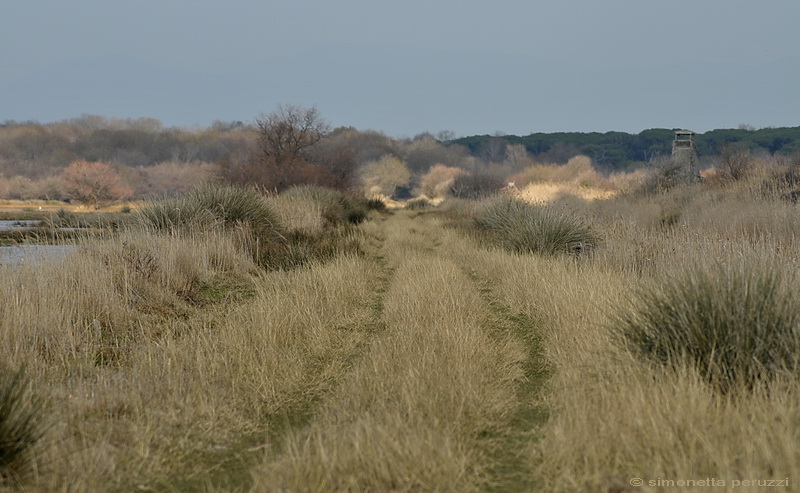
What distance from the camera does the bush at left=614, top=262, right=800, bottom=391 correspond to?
4066 millimetres

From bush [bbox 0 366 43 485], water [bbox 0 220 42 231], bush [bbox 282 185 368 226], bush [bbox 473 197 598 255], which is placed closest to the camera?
bush [bbox 0 366 43 485]

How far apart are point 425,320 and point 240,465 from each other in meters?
3.57

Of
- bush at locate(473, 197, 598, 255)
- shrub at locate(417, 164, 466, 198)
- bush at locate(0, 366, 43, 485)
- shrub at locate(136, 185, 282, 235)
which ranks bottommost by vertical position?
shrub at locate(417, 164, 466, 198)

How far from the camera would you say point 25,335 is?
5602mm

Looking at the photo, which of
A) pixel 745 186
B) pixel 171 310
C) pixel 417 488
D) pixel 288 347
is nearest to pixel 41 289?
pixel 171 310

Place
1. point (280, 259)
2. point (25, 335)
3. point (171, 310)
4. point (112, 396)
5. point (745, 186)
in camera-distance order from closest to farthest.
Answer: point (112, 396), point (25, 335), point (171, 310), point (280, 259), point (745, 186)

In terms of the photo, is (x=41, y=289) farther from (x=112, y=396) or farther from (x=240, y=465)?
(x=240, y=465)

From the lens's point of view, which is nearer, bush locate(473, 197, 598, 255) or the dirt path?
the dirt path

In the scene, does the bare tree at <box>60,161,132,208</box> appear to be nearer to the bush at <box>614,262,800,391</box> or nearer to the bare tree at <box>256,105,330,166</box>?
the bare tree at <box>256,105,330,166</box>

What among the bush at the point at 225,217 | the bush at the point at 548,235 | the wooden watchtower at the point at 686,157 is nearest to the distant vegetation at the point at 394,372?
the bush at the point at 225,217

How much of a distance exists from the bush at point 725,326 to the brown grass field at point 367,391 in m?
0.08

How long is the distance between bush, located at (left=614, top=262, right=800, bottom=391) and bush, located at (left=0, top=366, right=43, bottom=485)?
3747 mm

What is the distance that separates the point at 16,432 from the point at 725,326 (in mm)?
4381

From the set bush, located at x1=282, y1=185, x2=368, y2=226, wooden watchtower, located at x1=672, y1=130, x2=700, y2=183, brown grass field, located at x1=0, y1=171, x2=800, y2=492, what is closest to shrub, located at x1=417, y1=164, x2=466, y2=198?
wooden watchtower, located at x1=672, y1=130, x2=700, y2=183
